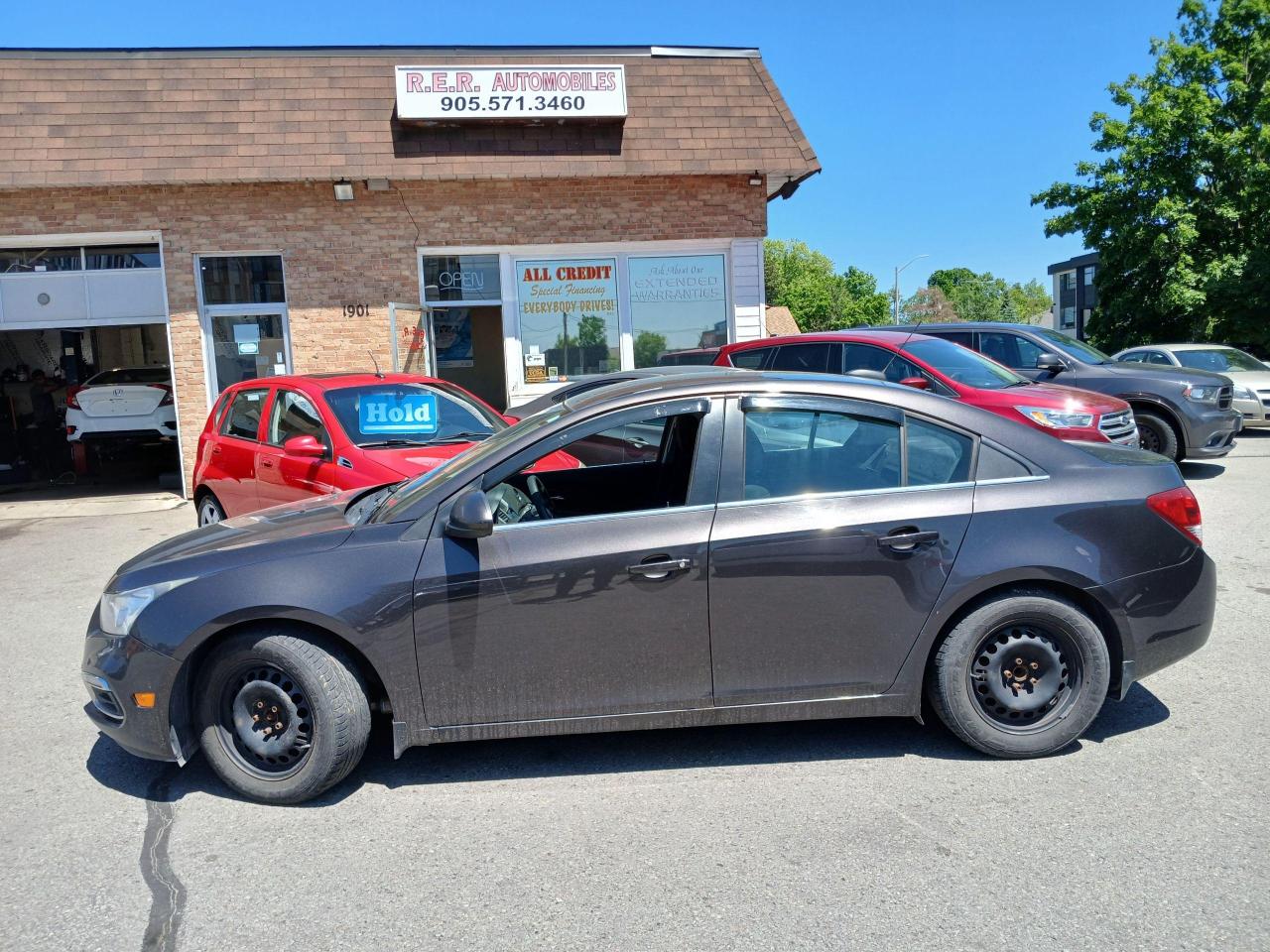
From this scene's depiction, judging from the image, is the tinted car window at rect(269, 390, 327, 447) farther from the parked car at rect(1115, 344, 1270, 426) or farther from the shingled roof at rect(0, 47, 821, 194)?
the parked car at rect(1115, 344, 1270, 426)

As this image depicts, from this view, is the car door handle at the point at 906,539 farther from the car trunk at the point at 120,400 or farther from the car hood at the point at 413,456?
the car trunk at the point at 120,400

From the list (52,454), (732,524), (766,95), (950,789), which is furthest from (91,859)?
(52,454)

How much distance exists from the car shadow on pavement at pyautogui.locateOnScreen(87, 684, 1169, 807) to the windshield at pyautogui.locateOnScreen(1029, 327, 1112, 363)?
8.12 metres

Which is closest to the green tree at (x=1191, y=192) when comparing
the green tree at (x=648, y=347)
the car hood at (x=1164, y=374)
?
the car hood at (x=1164, y=374)

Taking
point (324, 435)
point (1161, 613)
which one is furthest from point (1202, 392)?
point (324, 435)

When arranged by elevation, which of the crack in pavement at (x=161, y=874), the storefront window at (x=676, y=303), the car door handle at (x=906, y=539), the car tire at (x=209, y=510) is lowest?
the crack in pavement at (x=161, y=874)

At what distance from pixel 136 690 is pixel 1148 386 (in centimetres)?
1090

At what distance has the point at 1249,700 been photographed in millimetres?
4613

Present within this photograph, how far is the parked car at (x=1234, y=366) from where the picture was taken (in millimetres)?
15141

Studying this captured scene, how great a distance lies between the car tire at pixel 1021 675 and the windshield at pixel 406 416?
172 inches

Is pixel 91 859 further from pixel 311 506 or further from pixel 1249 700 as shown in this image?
pixel 1249 700

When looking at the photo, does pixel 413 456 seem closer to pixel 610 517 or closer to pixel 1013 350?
pixel 610 517

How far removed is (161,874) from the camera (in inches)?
134

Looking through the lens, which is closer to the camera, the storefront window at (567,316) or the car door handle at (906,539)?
the car door handle at (906,539)
